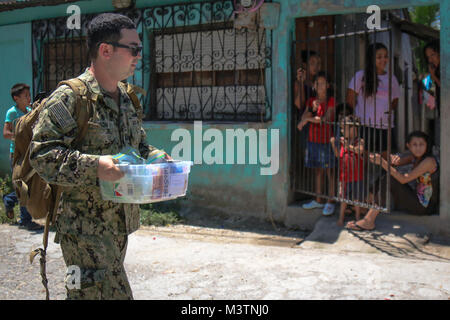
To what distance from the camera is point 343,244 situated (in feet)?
18.1

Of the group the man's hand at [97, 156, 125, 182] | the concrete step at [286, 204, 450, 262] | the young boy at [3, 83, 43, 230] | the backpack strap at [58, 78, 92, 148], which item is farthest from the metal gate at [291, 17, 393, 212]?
the man's hand at [97, 156, 125, 182]

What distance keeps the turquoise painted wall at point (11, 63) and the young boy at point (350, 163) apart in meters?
5.20

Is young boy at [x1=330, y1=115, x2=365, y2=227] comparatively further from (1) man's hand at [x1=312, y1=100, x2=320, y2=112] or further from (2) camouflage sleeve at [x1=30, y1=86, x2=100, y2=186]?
(2) camouflage sleeve at [x1=30, y1=86, x2=100, y2=186]

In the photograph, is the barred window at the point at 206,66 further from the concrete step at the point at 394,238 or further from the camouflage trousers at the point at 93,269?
the camouflage trousers at the point at 93,269

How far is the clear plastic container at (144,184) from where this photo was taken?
229 cm

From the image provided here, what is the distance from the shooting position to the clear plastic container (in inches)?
90.0

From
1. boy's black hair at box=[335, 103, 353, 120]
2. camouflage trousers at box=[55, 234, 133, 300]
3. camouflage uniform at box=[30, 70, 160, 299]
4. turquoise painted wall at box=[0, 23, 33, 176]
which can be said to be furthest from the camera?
turquoise painted wall at box=[0, 23, 33, 176]

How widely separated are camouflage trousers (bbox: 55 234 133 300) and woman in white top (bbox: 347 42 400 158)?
150 inches

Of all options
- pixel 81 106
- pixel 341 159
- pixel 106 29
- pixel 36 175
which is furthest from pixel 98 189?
pixel 341 159

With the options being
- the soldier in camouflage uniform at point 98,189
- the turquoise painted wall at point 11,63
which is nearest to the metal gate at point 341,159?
the soldier in camouflage uniform at point 98,189

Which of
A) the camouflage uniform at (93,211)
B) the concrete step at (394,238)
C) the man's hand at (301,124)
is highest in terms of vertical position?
the man's hand at (301,124)

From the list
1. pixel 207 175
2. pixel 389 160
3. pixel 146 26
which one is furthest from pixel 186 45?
pixel 389 160
